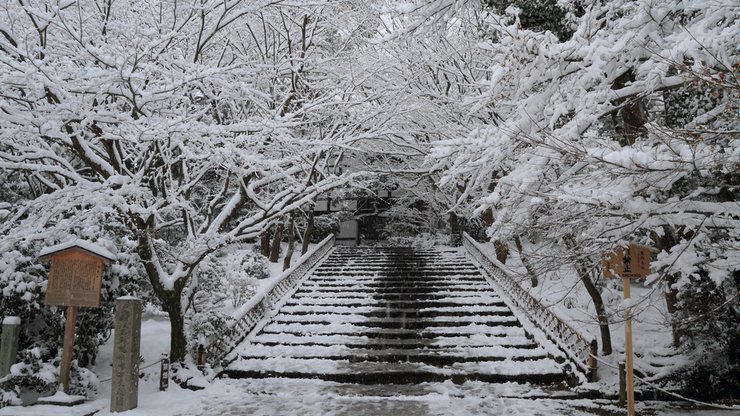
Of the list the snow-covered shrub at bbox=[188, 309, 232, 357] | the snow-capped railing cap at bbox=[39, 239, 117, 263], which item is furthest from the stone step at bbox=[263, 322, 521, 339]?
the snow-capped railing cap at bbox=[39, 239, 117, 263]

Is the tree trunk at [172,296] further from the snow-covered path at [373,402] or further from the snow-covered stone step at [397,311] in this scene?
the snow-covered stone step at [397,311]

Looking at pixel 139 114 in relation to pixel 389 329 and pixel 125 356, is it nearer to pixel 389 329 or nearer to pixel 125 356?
pixel 125 356

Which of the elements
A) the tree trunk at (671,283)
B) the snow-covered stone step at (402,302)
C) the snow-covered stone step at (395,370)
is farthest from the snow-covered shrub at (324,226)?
the tree trunk at (671,283)

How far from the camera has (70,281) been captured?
7648 mm

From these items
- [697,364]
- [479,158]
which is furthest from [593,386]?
[479,158]

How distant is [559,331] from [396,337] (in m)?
3.59

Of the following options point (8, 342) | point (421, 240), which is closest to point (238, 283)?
point (8, 342)

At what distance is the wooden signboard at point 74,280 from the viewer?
7.65 metres

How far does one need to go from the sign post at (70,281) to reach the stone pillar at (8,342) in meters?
0.56

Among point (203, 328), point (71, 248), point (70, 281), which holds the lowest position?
point (203, 328)

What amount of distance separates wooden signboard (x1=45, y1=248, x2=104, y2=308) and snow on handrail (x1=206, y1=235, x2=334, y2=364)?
2.86 meters

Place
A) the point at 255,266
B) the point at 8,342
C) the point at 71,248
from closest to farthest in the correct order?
1. the point at 8,342
2. the point at 71,248
3. the point at 255,266

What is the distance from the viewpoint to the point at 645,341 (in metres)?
10.8

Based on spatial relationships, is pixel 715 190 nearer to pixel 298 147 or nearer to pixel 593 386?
pixel 593 386
